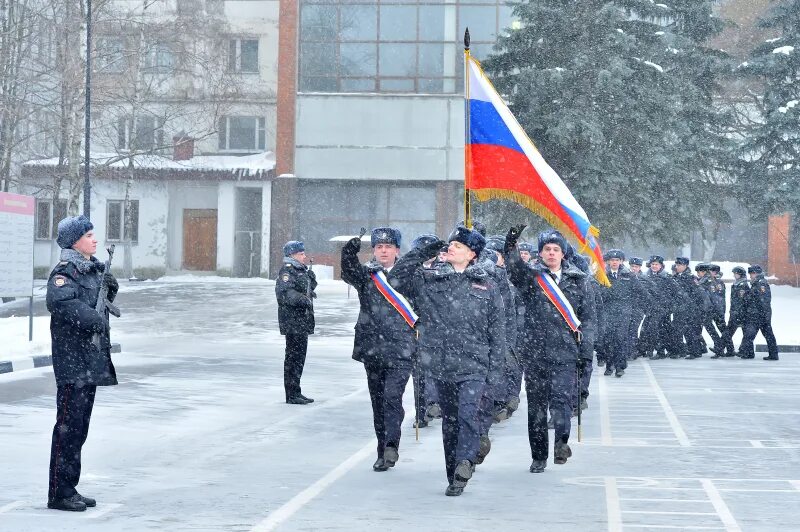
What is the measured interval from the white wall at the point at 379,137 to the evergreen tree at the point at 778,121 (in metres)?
13.6

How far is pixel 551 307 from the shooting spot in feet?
36.9

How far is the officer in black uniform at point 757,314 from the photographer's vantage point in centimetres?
2761

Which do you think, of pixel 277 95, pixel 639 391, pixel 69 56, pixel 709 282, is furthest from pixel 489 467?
pixel 277 95

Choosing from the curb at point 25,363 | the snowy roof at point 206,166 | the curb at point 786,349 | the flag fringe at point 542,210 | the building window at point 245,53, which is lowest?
the curb at point 786,349

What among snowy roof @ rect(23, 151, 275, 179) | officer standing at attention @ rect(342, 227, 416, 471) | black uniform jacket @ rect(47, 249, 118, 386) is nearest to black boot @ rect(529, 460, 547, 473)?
officer standing at attention @ rect(342, 227, 416, 471)

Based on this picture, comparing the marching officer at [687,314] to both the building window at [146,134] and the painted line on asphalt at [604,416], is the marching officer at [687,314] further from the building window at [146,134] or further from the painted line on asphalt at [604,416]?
the building window at [146,134]

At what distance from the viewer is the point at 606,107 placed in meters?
41.2

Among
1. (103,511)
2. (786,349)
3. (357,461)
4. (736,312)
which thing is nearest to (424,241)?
(357,461)

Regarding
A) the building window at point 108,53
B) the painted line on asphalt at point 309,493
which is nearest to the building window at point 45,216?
the building window at point 108,53

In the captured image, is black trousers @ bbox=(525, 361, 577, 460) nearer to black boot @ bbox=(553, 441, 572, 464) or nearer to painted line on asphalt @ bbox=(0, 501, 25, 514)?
black boot @ bbox=(553, 441, 572, 464)

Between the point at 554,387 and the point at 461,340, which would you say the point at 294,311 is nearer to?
the point at 554,387

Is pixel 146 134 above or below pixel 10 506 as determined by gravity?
above

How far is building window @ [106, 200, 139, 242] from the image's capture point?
57.3 m

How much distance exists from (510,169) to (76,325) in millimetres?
5522
